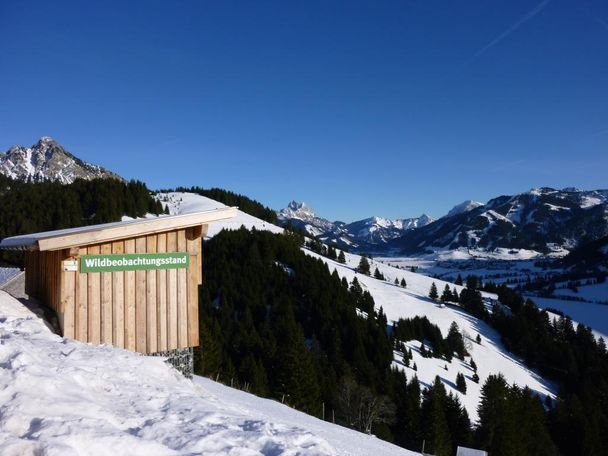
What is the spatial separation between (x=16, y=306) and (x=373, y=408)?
3885 centimetres

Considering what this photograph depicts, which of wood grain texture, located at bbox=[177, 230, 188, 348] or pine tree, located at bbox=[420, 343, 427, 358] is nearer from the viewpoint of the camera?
wood grain texture, located at bbox=[177, 230, 188, 348]

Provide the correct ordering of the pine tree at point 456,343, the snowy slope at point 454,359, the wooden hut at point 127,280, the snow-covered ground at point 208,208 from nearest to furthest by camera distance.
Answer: the wooden hut at point 127,280
the snowy slope at point 454,359
the pine tree at point 456,343
the snow-covered ground at point 208,208

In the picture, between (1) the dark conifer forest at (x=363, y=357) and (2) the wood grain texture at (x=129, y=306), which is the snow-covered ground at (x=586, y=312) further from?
(2) the wood grain texture at (x=129, y=306)

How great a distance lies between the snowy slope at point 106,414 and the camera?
4457mm

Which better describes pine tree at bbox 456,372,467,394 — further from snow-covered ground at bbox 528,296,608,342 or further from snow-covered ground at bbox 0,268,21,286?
snow-covered ground at bbox 528,296,608,342

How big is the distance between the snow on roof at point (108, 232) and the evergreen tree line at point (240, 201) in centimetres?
13111

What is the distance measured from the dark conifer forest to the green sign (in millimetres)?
30461

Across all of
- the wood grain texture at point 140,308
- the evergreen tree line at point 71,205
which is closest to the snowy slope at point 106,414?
the wood grain texture at point 140,308

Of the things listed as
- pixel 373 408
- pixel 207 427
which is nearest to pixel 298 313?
pixel 373 408

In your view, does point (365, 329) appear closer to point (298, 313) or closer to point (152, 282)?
point (298, 313)

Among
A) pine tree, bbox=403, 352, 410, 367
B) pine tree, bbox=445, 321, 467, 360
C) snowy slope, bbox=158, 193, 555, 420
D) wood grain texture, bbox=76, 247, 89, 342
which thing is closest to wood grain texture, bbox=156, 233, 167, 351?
wood grain texture, bbox=76, 247, 89, 342

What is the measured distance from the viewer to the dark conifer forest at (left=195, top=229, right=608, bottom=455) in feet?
145

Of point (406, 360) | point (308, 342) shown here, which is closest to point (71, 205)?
point (308, 342)

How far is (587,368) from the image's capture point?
8744 centimetres
